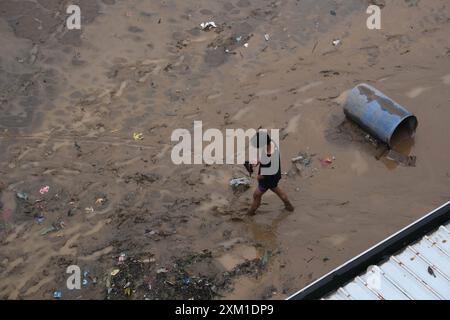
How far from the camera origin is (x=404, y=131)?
7094 mm

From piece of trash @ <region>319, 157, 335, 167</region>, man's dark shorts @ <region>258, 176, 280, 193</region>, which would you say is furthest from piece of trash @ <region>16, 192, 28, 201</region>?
piece of trash @ <region>319, 157, 335, 167</region>

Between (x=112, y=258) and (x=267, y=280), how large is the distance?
5.76 ft

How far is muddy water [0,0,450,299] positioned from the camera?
597 cm

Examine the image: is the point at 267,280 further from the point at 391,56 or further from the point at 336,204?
the point at 391,56

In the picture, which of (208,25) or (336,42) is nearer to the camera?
(336,42)

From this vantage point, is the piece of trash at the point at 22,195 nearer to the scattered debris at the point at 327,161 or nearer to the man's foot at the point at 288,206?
the man's foot at the point at 288,206

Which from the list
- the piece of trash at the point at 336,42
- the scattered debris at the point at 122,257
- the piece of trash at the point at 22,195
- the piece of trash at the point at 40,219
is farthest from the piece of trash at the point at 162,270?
the piece of trash at the point at 336,42

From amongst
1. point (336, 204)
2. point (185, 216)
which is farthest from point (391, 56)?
point (185, 216)

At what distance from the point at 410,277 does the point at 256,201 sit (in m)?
2.42

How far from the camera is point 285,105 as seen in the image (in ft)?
25.1

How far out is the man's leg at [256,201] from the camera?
19.3 feet

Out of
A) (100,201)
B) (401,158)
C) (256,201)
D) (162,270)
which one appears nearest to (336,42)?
(401,158)

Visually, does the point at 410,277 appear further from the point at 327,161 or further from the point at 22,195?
the point at 22,195

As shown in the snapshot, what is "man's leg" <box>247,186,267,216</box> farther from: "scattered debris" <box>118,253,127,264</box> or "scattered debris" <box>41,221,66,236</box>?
"scattered debris" <box>41,221,66,236</box>
